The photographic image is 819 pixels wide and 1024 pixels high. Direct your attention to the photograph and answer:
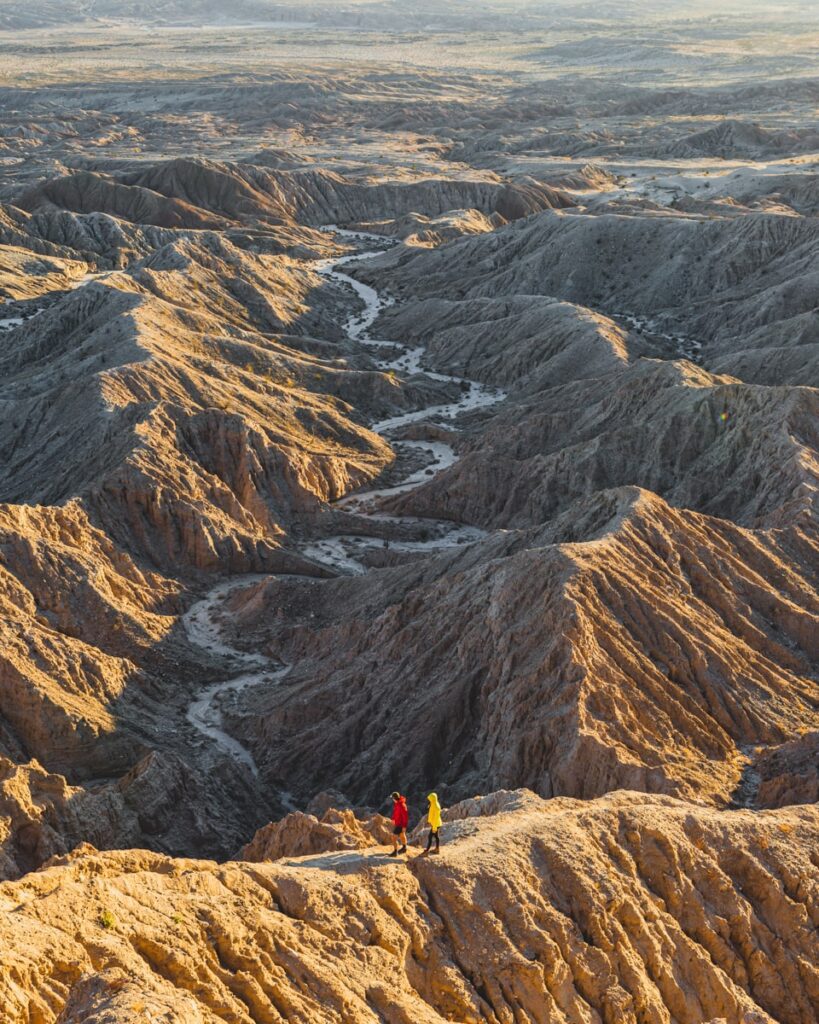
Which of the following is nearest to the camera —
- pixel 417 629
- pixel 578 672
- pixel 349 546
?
pixel 578 672

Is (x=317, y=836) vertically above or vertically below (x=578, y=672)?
above

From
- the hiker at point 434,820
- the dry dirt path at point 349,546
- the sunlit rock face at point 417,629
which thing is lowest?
the dry dirt path at point 349,546

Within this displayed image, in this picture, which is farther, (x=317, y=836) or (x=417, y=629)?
(x=417, y=629)

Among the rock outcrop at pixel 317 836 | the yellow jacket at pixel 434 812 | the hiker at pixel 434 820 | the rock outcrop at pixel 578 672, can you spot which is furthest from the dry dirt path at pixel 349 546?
the yellow jacket at pixel 434 812

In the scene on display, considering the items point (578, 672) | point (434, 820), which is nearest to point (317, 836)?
point (434, 820)

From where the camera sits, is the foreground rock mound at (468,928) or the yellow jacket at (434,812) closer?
the foreground rock mound at (468,928)

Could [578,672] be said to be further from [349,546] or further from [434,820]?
[349,546]

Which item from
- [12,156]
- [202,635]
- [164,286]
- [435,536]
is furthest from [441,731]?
[12,156]

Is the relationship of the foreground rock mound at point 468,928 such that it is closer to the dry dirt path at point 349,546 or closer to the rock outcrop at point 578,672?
the rock outcrop at point 578,672
